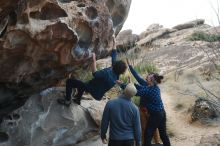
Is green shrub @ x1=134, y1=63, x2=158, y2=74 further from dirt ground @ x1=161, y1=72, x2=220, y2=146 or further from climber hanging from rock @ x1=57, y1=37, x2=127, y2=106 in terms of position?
climber hanging from rock @ x1=57, y1=37, x2=127, y2=106

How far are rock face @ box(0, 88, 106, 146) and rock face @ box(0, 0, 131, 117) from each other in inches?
11.3

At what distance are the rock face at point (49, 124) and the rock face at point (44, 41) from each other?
0.29 m

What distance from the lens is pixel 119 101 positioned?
7.83 meters

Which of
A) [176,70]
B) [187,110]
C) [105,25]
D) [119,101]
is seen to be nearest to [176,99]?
[187,110]

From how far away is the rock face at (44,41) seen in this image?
328 inches

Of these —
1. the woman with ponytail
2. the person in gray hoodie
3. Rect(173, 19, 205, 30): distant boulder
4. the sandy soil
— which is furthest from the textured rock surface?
the person in gray hoodie

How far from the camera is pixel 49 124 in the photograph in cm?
1000

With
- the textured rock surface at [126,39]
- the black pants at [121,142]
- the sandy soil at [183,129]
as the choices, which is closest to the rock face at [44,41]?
the black pants at [121,142]

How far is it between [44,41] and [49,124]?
2.08m

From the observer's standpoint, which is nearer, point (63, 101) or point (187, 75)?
point (63, 101)

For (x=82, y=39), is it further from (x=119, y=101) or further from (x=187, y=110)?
(x=187, y=110)

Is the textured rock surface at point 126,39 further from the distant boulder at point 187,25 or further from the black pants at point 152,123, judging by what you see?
the black pants at point 152,123

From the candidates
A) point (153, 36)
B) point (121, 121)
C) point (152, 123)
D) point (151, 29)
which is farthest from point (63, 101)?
point (151, 29)

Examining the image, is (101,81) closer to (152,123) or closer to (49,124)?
(152,123)
